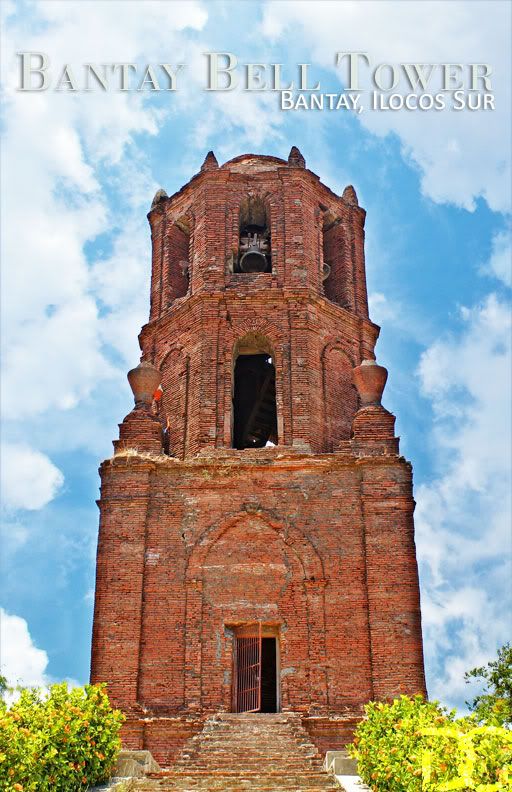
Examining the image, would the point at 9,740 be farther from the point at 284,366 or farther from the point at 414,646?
the point at 284,366

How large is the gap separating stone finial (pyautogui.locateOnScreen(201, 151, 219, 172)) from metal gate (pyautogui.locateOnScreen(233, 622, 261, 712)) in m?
9.86

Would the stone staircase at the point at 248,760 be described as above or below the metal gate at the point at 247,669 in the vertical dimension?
below

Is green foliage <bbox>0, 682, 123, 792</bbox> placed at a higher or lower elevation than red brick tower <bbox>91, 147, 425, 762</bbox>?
lower

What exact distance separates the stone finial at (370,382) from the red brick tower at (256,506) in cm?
3

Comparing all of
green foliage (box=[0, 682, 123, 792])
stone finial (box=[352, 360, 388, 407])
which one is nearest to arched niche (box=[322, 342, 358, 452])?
stone finial (box=[352, 360, 388, 407])

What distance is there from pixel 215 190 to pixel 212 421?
5.45 meters

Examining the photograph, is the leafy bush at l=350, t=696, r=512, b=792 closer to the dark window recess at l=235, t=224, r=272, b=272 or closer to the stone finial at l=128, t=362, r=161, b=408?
the stone finial at l=128, t=362, r=161, b=408

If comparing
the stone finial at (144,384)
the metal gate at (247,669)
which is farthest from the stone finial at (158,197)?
the metal gate at (247,669)

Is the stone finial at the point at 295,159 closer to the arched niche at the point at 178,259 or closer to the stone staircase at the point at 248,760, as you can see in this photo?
the arched niche at the point at 178,259

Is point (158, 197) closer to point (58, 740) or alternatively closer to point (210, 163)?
point (210, 163)

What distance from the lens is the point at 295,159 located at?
20.8 m

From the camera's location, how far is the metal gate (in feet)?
50.6

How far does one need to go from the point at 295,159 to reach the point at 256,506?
8.12 m

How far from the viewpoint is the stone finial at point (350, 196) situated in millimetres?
21825
